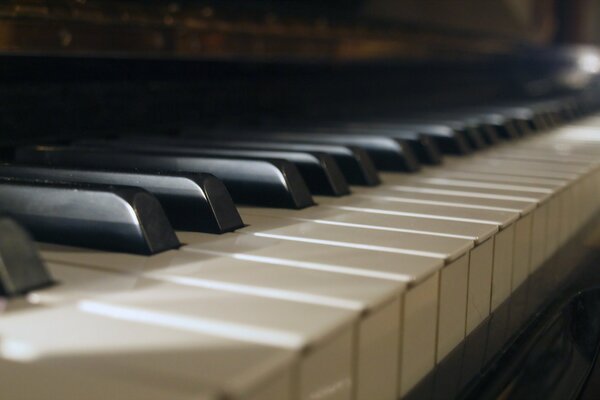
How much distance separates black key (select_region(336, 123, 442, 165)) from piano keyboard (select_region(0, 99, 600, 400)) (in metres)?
0.09

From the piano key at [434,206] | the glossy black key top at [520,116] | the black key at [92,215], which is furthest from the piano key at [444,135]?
the black key at [92,215]

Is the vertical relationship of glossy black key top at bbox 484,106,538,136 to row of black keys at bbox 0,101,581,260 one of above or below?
below

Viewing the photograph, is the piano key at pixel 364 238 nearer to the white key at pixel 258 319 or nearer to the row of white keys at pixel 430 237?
the row of white keys at pixel 430 237

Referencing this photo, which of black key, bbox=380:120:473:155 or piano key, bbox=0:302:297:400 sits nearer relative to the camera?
piano key, bbox=0:302:297:400

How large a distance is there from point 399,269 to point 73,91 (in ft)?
2.31

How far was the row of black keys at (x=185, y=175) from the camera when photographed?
2.14 feet

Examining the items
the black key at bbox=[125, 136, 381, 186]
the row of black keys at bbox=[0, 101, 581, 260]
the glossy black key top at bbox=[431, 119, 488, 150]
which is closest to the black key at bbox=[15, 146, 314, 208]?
the row of black keys at bbox=[0, 101, 581, 260]

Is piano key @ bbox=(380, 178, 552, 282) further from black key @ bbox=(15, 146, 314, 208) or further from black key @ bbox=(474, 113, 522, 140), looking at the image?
black key @ bbox=(474, 113, 522, 140)

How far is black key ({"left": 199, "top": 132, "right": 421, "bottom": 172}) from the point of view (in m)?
1.20

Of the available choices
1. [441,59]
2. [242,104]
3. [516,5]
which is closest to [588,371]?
[242,104]

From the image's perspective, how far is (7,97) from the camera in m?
1.01

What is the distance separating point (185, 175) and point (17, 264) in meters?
0.27

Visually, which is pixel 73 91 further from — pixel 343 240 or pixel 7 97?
pixel 343 240

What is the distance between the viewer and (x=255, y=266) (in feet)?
2.01
